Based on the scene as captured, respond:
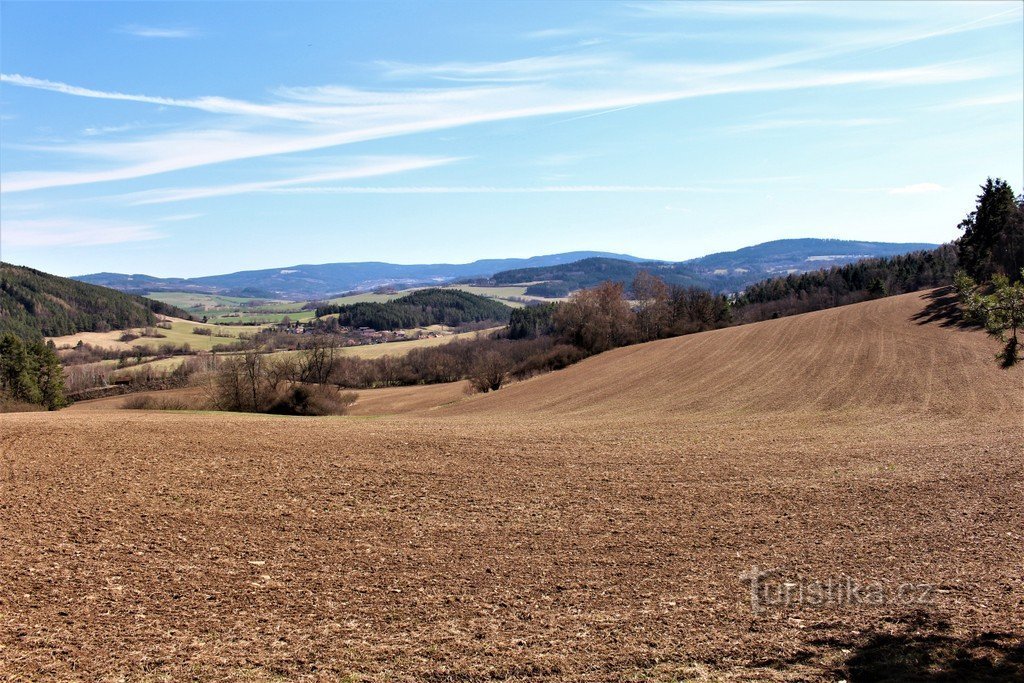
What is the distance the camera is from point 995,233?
66.6m

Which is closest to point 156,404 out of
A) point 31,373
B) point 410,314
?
point 31,373

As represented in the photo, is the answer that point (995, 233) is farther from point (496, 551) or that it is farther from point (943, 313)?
point (496, 551)

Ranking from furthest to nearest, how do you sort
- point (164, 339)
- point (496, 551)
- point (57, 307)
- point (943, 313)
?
point (57, 307) < point (164, 339) < point (943, 313) < point (496, 551)

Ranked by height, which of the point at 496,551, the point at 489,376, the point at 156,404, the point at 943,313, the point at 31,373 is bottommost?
the point at 489,376

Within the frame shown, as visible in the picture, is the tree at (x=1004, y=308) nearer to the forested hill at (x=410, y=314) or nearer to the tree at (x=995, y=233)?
the tree at (x=995, y=233)

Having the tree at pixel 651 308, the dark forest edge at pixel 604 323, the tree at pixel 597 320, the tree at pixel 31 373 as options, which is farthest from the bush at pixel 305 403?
the tree at pixel 651 308

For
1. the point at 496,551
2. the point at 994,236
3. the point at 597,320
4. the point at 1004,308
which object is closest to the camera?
the point at 496,551

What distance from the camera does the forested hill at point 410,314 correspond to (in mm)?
169375

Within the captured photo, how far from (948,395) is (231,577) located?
3597cm

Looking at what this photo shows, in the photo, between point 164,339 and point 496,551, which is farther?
point 164,339

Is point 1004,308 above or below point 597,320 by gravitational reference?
above

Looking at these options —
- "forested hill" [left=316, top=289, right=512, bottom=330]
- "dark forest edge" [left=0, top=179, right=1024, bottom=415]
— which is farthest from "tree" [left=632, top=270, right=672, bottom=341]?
"forested hill" [left=316, top=289, right=512, bottom=330]

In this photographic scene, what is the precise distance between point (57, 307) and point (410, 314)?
77.3m

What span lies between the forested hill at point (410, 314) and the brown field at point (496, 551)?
14699cm
